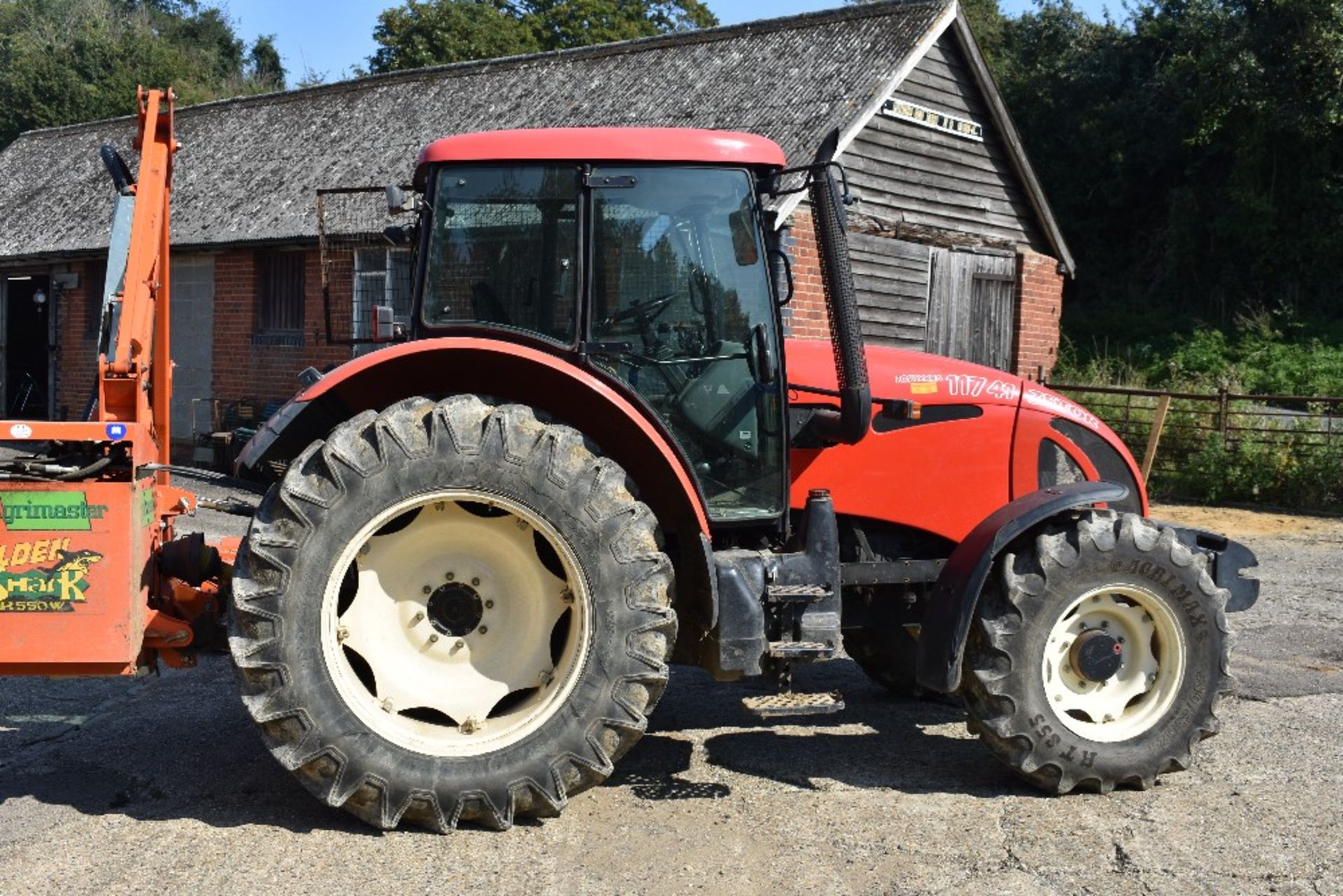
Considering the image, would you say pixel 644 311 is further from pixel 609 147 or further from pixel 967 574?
pixel 967 574

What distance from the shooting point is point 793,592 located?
487 centimetres

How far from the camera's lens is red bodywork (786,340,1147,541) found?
5.35m

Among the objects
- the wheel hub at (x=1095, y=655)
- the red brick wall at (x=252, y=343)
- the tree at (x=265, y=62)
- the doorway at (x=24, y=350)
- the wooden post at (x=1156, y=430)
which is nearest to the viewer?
the wheel hub at (x=1095, y=655)

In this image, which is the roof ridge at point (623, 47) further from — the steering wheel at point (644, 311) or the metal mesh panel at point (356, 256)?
the steering wheel at point (644, 311)

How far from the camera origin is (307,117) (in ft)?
65.3

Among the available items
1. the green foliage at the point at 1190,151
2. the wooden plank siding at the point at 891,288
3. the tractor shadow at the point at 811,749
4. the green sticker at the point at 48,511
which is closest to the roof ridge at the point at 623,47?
the wooden plank siding at the point at 891,288

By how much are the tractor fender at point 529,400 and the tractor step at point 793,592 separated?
26cm

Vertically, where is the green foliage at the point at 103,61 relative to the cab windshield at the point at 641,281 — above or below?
above

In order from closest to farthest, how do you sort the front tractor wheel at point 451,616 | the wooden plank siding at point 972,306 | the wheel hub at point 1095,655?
1. the front tractor wheel at point 451,616
2. the wheel hub at point 1095,655
3. the wooden plank siding at point 972,306

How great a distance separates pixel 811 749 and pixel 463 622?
1.68m

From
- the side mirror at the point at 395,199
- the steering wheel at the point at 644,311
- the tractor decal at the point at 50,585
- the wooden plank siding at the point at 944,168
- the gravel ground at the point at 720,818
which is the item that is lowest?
the gravel ground at the point at 720,818

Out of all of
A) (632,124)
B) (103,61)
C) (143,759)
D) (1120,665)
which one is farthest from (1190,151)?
(103,61)

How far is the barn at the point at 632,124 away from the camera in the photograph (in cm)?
1523

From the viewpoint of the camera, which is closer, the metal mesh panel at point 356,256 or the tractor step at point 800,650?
the tractor step at point 800,650
